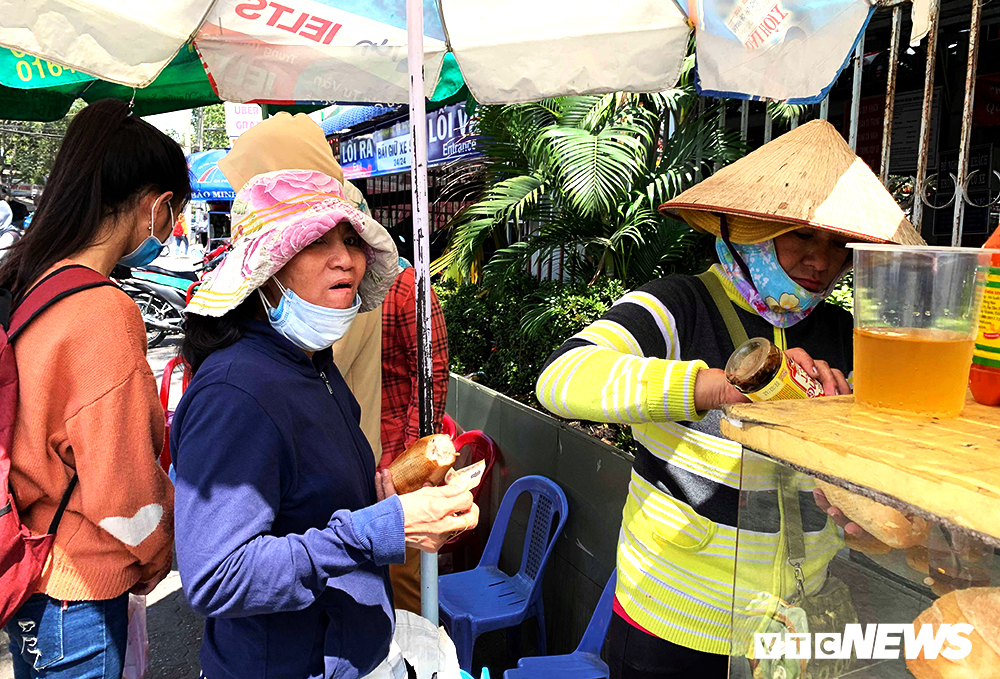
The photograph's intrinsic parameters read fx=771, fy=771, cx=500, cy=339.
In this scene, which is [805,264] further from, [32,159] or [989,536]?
[32,159]

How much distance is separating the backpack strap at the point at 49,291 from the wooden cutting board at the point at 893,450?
1611 millimetres

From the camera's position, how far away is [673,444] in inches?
69.5

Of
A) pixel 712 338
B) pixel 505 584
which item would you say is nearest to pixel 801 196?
pixel 712 338

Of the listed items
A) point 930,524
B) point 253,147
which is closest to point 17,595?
point 253,147

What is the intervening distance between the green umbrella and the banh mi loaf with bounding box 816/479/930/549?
9.09ft

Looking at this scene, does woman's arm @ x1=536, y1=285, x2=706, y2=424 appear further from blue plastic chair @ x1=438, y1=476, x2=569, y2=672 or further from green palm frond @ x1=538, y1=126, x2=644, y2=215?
green palm frond @ x1=538, y1=126, x2=644, y2=215

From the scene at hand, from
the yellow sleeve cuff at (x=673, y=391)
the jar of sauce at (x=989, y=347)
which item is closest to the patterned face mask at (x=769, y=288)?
the yellow sleeve cuff at (x=673, y=391)

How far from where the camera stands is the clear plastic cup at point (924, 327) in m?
0.94

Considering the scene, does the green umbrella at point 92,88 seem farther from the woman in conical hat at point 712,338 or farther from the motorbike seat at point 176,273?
the motorbike seat at point 176,273

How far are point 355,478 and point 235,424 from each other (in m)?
0.30

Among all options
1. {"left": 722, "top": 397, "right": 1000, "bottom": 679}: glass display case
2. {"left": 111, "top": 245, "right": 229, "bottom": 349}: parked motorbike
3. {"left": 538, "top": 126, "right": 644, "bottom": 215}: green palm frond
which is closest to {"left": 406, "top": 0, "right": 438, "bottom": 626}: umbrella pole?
{"left": 722, "top": 397, "right": 1000, "bottom": 679}: glass display case

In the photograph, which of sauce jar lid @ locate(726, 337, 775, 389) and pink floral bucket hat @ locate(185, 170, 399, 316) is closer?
sauce jar lid @ locate(726, 337, 775, 389)

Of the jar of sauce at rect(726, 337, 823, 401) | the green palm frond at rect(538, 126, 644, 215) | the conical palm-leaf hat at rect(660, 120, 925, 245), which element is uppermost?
the green palm frond at rect(538, 126, 644, 215)

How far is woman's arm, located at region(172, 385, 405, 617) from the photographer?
1388 mm
